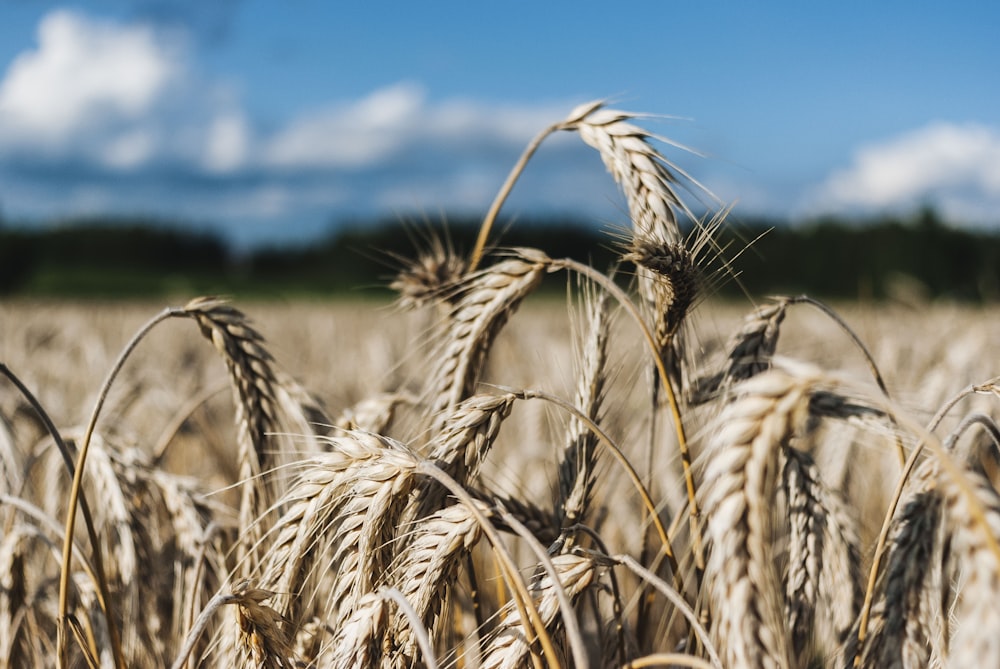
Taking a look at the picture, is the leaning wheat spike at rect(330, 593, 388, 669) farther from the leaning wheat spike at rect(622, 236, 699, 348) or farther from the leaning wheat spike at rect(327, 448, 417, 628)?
the leaning wheat spike at rect(622, 236, 699, 348)

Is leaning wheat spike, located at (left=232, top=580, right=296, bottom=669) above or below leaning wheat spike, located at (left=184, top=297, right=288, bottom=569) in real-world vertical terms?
below

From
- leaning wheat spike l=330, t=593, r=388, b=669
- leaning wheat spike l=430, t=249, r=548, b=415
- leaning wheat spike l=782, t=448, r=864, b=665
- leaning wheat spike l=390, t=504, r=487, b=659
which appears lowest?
leaning wheat spike l=782, t=448, r=864, b=665

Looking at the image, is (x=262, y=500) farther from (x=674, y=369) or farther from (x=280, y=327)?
(x=280, y=327)

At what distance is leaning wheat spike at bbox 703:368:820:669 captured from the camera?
940mm

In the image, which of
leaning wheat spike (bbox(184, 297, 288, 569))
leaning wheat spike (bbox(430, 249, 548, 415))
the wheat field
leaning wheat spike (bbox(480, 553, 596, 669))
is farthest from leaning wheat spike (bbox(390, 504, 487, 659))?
leaning wheat spike (bbox(184, 297, 288, 569))

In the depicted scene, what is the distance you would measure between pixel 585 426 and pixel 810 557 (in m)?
0.48

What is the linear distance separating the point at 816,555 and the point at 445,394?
0.78 m

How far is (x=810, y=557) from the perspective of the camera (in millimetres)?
1501

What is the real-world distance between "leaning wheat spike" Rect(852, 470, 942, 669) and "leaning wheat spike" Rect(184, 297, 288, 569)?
1.14 metres

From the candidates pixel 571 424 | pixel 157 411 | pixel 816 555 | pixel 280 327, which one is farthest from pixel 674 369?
pixel 280 327

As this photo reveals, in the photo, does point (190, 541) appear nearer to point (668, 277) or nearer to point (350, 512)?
point (350, 512)

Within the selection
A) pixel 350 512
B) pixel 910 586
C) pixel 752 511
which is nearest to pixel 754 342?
pixel 910 586

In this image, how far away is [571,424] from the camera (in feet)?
5.69

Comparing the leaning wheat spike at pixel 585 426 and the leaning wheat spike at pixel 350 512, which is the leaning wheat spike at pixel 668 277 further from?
the leaning wheat spike at pixel 350 512
